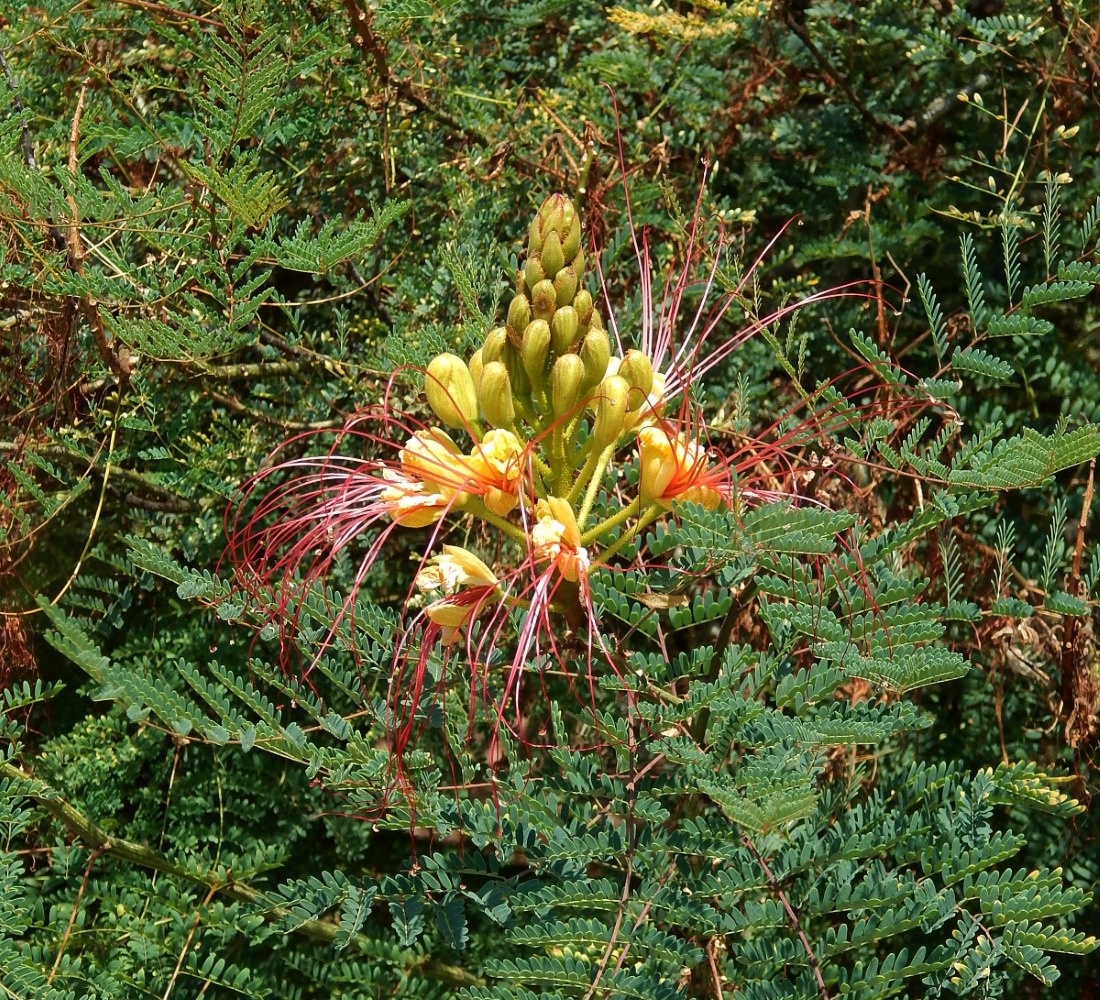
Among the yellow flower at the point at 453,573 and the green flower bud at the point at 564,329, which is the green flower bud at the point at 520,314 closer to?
the green flower bud at the point at 564,329

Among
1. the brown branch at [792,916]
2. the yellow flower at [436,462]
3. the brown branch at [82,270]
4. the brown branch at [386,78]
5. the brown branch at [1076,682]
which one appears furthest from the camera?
the brown branch at [386,78]

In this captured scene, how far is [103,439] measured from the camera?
108 inches

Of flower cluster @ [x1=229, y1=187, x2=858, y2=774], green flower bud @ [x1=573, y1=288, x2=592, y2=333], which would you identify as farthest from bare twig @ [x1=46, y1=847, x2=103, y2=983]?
green flower bud @ [x1=573, y1=288, x2=592, y2=333]

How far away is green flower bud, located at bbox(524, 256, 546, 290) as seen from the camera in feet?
5.80

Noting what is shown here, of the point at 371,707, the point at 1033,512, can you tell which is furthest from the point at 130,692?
the point at 1033,512

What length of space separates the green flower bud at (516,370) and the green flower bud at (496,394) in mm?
18

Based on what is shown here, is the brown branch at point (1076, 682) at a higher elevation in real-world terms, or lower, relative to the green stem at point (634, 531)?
lower

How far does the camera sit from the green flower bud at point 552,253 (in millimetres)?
1763

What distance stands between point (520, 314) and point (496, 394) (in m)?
0.13

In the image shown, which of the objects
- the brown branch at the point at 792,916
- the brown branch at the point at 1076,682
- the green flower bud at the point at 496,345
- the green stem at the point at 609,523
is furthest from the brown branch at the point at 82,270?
the brown branch at the point at 1076,682

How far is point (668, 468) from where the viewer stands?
6.21 feet

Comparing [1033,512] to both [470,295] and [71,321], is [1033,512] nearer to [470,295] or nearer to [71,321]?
[470,295]

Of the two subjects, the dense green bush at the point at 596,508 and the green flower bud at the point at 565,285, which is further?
the dense green bush at the point at 596,508

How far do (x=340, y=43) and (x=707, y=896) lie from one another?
1932 millimetres
